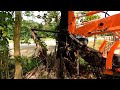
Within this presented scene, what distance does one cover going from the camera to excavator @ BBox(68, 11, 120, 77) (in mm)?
3371

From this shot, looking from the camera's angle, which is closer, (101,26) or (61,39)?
(101,26)

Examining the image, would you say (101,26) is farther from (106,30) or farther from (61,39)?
(61,39)

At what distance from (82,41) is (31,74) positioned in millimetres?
894

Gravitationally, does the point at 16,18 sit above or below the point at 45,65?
above

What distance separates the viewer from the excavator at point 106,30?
3371mm

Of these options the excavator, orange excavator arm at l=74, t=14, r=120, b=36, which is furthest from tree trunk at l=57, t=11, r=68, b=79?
orange excavator arm at l=74, t=14, r=120, b=36

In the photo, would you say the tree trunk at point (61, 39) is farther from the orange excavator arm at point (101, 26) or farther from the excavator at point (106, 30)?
the orange excavator arm at point (101, 26)

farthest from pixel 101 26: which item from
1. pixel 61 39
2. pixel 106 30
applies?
pixel 61 39

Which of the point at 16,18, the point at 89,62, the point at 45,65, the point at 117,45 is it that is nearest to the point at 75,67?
the point at 89,62


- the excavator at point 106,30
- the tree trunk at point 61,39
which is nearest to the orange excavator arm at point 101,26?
the excavator at point 106,30

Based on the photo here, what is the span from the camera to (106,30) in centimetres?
348

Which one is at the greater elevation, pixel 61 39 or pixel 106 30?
pixel 106 30
